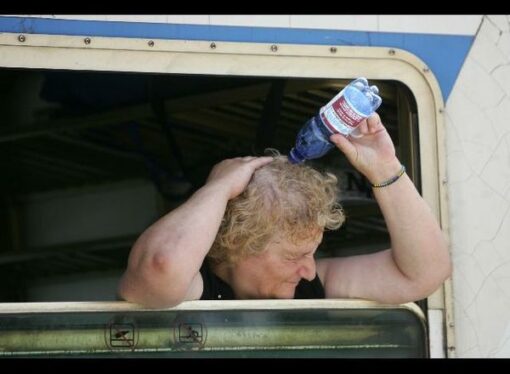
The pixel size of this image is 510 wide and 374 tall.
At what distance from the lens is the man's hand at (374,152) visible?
2.97m

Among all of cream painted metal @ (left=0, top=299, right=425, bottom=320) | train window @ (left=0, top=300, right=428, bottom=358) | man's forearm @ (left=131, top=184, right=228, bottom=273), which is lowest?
train window @ (left=0, top=300, right=428, bottom=358)

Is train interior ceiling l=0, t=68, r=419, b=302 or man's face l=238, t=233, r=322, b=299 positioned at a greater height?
train interior ceiling l=0, t=68, r=419, b=302

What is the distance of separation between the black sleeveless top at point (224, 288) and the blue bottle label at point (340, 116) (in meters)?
0.45

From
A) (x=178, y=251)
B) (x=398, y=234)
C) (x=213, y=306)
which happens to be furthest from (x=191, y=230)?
(x=398, y=234)

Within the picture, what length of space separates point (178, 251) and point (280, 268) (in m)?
0.33

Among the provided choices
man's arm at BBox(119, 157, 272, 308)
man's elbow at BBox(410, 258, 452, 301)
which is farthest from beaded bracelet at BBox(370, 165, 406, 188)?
man's arm at BBox(119, 157, 272, 308)

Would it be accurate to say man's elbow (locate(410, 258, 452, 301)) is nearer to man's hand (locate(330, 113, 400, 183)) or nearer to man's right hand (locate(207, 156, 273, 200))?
man's hand (locate(330, 113, 400, 183))

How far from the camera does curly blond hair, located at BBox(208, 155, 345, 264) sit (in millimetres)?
2980

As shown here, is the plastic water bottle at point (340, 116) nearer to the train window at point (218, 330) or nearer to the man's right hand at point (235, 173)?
the man's right hand at point (235, 173)

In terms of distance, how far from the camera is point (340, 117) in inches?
114

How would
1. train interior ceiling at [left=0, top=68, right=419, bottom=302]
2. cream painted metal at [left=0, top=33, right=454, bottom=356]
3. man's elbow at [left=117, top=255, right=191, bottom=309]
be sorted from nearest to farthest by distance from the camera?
man's elbow at [left=117, top=255, right=191, bottom=309] < cream painted metal at [left=0, top=33, right=454, bottom=356] < train interior ceiling at [left=0, top=68, right=419, bottom=302]

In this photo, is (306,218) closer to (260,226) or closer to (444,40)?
(260,226)

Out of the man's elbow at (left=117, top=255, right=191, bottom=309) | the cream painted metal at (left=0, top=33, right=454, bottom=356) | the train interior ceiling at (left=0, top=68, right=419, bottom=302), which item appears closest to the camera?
the man's elbow at (left=117, top=255, right=191, bottom=309)

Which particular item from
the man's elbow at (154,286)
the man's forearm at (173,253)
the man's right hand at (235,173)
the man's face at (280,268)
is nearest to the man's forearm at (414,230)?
the man's face at (280,268)
